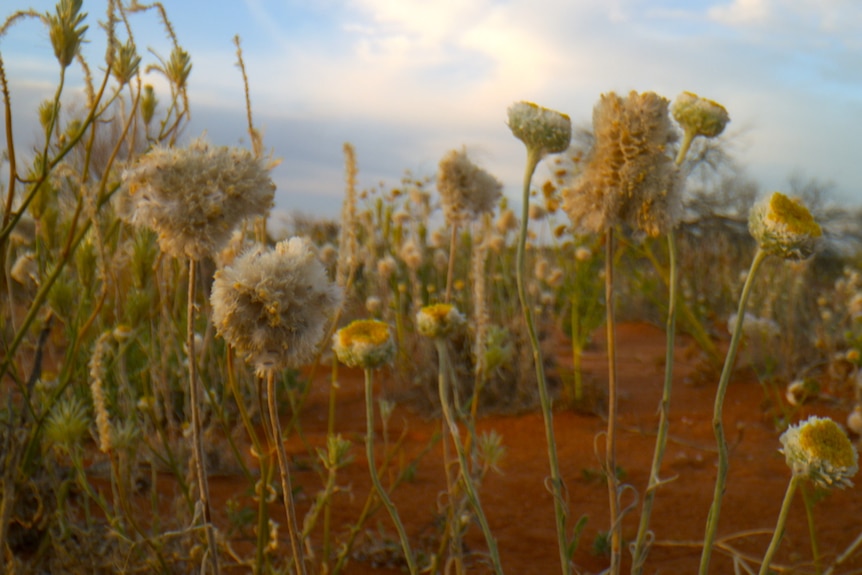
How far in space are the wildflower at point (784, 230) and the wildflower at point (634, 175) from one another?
170 mm

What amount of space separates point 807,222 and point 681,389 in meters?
4.12

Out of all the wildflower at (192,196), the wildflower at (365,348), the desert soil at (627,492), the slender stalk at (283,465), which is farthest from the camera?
the desert soil at (627,492)

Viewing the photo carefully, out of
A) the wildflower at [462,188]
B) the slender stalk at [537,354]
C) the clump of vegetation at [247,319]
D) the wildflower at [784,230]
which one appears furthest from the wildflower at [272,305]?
the wildflower at [462,188]

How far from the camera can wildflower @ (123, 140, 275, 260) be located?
1.53 metres

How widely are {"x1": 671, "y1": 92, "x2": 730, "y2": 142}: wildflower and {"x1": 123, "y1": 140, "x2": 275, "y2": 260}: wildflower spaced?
3.21 ft

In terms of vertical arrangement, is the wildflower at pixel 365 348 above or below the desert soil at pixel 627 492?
above

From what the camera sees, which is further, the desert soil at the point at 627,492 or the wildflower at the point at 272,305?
the desert soil at the point at 627,492

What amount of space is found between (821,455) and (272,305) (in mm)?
1060

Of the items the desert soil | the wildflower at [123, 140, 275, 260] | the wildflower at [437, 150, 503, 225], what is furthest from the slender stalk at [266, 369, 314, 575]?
the wildflower at [437, 150, 503, 225]

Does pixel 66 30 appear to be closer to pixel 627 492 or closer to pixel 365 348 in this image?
pixel 365 348

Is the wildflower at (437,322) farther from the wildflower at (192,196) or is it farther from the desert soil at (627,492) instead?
the wildflower at (192,196)

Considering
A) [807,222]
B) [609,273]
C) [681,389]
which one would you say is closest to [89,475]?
[609,273]

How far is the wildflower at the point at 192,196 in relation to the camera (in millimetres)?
1525

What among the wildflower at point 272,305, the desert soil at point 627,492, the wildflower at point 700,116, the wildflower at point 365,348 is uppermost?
the wildflower at point 700,116
